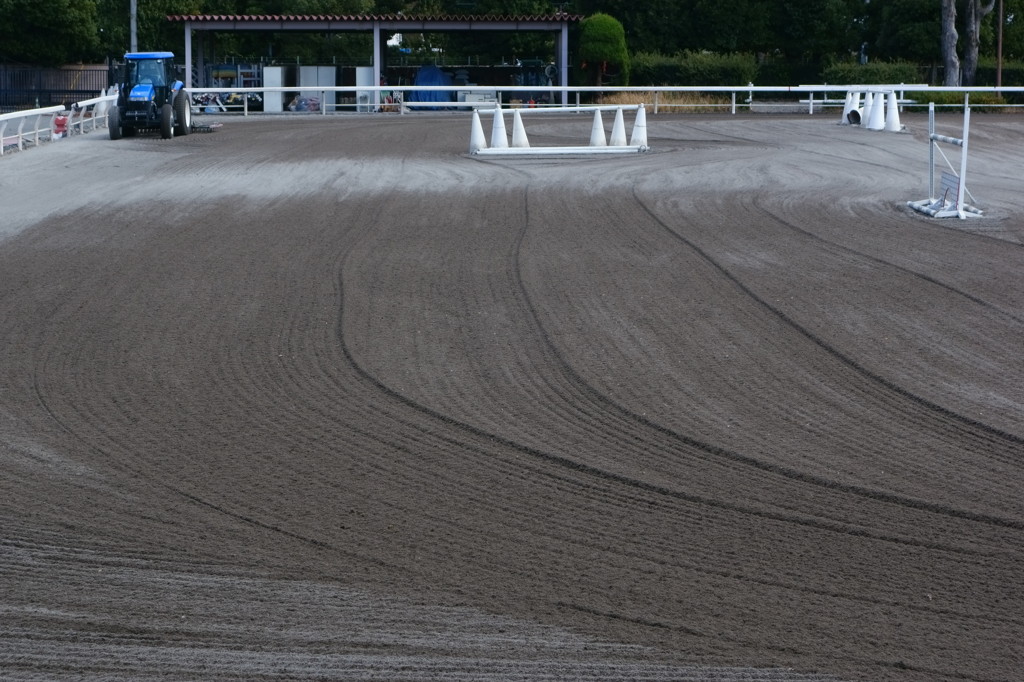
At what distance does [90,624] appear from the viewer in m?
5.20

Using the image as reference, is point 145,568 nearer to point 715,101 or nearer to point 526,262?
point 526,262

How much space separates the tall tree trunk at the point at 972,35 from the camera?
169 feet

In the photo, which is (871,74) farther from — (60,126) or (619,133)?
(60,126)

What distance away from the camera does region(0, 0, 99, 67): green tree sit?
54.9 meters

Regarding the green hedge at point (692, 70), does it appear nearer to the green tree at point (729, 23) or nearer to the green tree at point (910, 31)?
the green tree at point (729, 23)

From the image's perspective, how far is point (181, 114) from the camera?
29.8 meters

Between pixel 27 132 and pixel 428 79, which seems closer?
pixel 27 132

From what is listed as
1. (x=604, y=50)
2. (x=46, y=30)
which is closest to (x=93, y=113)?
(x=604, y=50)

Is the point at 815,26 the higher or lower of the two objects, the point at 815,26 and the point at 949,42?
the higher

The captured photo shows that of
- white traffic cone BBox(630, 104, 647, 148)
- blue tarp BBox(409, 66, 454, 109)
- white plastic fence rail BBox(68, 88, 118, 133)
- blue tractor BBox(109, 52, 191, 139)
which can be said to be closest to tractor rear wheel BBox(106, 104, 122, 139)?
blue tractor BBox(109, 52, 191, 139)

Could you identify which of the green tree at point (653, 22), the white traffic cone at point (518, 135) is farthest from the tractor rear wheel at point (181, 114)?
the green tree at point (653, 22)

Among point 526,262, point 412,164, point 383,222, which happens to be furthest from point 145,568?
point 412,164

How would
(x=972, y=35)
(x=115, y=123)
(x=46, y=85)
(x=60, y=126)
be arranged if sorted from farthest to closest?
(x=46, y=85)
(x=972, y=35)
(x=60, y=126)
(x=115, y=123)

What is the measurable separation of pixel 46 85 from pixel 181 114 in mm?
29171
